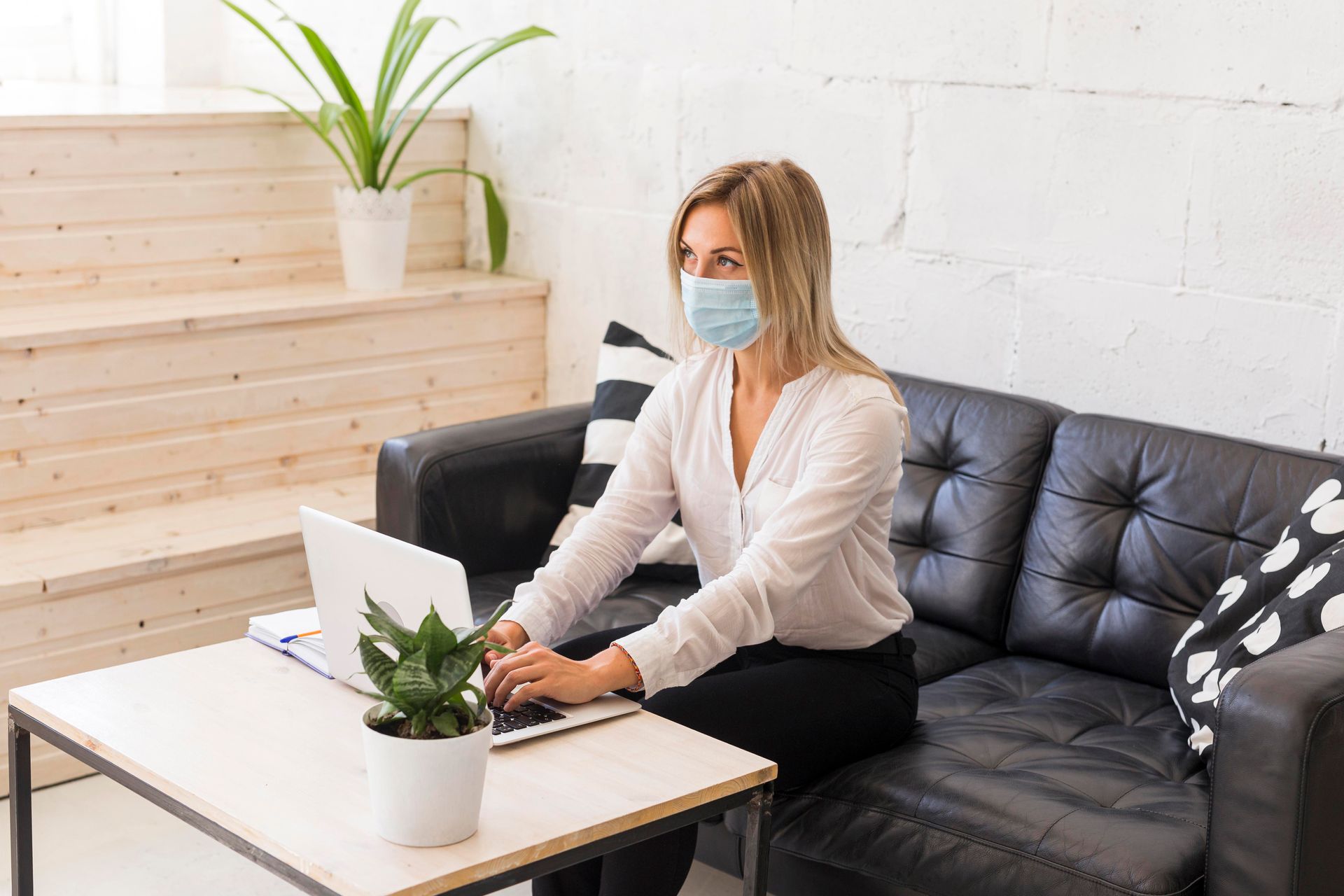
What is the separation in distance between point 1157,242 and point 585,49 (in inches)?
60.7

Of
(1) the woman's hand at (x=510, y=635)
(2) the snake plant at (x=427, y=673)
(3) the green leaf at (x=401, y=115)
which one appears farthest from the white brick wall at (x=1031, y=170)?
(2) the snake plant at (x=427, y=673)

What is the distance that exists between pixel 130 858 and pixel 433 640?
1564mm

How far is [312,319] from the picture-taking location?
11.0 feet

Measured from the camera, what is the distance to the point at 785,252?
200 centimetres

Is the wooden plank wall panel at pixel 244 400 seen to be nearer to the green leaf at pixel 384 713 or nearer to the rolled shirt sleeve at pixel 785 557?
the rolled shirt sleeve at pixel 785 557

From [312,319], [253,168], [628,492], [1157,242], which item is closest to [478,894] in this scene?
[628,492]

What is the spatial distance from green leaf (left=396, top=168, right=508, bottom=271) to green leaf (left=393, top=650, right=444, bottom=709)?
259 centimetres

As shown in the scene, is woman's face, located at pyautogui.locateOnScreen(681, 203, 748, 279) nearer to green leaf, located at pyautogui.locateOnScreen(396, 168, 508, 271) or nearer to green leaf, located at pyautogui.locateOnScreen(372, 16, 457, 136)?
green leaf, located at pyautogui.locateOnScreen(372, 16, 457, 136)

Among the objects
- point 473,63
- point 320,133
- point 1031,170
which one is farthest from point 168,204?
point 1031,170

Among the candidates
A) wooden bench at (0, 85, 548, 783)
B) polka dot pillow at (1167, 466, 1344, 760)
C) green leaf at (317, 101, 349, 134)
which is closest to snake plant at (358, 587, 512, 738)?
polka dot pillow at (1167, 466, 1344, 760)

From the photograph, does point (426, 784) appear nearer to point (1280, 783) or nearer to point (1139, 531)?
point (1280, 783)

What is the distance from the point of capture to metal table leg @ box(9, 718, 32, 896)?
1.71m

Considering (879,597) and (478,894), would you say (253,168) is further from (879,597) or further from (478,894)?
(478,894)

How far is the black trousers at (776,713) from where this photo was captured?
1730 mm
